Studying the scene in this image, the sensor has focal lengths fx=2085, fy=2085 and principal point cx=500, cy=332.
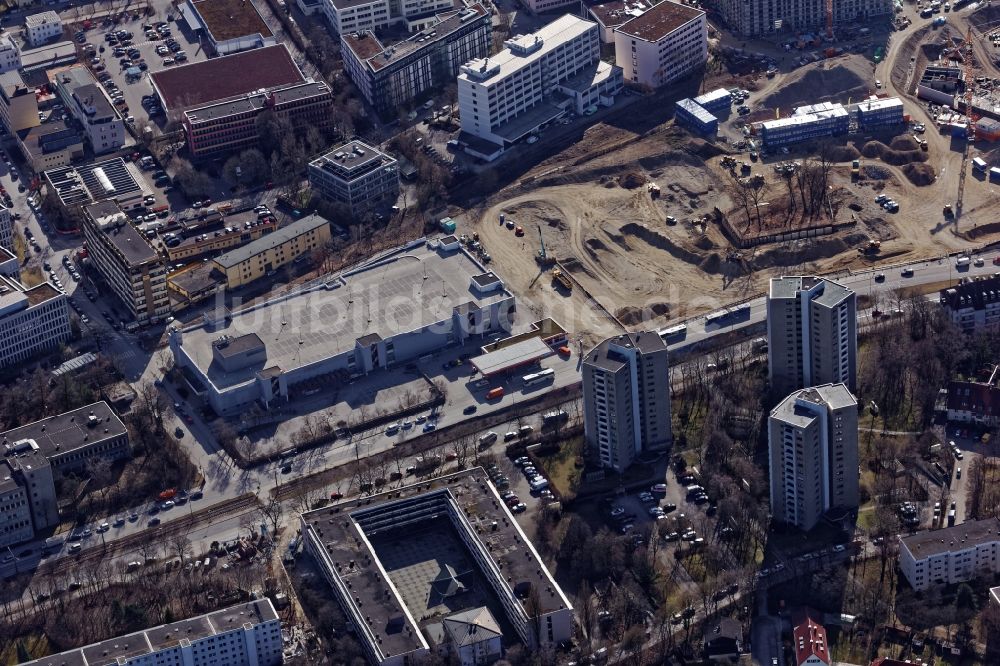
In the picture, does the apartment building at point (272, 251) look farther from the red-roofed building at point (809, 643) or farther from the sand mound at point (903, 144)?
the red-roofed building at point (809, 643)

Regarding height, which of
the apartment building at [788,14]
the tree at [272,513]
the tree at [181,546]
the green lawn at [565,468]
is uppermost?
the apartment building at [788,14]

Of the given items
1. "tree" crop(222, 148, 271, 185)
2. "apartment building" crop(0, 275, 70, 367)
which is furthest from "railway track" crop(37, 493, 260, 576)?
"tree" crop(222, 148, 271, 185)

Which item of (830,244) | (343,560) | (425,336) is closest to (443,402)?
(425,336)

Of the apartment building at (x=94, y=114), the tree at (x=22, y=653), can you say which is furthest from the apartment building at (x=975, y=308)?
the apartment building at (x=94, y=114)

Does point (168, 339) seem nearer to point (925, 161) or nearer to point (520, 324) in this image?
point (520, 324)

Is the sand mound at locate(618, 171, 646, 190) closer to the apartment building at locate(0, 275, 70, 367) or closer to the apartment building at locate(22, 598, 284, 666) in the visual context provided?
the apartment building at locate(0, 275, 70, 367)
